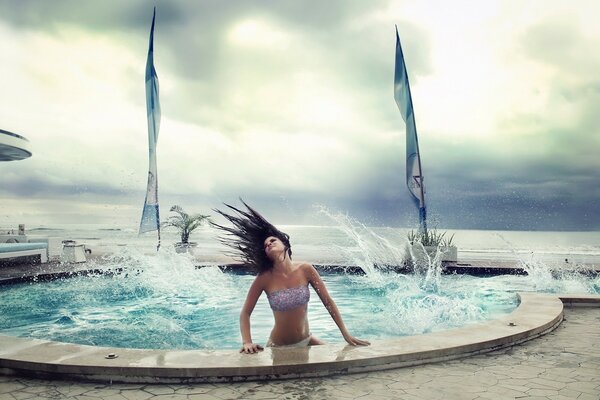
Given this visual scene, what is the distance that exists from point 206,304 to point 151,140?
5973mm

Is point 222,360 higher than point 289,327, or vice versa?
point 289,327

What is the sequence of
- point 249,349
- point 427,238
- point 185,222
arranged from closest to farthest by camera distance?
point 249,349 → point 427,238 → point 185,222

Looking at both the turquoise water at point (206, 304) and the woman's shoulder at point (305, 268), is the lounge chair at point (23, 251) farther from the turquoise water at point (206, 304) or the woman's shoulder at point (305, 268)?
the woman's shoulder at point (305, 268)

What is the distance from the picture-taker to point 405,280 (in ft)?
43.8

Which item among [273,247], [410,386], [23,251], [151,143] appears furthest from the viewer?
[23,251]

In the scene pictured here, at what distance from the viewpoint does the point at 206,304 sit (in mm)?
10633

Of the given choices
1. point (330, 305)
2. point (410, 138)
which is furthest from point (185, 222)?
point (330, 305)

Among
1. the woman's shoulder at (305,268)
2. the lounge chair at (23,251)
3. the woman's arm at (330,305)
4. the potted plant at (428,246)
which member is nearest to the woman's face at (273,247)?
the woman's shoulder at (305,268)

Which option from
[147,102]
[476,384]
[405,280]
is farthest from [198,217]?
[476,384]

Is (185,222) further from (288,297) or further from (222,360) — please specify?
(222,360)

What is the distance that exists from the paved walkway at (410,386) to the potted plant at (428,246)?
1029 centimetres

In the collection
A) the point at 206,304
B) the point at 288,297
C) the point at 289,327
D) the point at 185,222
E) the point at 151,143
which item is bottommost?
the point at 206,304

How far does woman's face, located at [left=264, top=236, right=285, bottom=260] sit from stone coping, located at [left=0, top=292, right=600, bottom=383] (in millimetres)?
957

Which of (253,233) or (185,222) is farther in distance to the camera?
(185,222)
